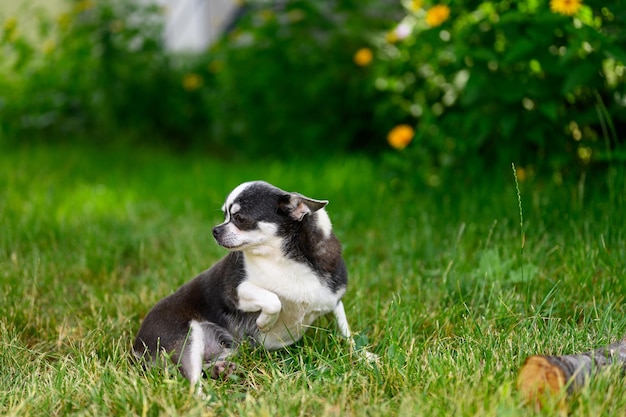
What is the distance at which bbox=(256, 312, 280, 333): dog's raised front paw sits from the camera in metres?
2.65

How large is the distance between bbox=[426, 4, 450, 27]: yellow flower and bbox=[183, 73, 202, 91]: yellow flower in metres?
3.88

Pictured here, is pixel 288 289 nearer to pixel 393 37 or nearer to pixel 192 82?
pixel 393 37

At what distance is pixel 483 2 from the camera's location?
168 inches

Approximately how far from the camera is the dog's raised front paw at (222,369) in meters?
2.61

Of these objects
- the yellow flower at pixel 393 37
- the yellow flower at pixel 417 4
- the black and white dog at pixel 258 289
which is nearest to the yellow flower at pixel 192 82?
the yellow flower at pixel 393 37

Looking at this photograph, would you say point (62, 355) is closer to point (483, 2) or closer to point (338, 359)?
point (338, 359)

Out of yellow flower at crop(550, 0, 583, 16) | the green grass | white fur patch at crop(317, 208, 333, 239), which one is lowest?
the green grass

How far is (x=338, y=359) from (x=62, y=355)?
1.07m

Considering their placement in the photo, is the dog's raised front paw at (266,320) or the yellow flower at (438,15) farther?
the yellow flower at (438,15)

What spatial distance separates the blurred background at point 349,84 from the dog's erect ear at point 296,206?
1681 millimetres

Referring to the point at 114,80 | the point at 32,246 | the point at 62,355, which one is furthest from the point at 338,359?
the point at 114,80

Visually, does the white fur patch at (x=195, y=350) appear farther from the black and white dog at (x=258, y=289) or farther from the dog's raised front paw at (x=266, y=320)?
the dog's raised front paw at (x=266, y=320)

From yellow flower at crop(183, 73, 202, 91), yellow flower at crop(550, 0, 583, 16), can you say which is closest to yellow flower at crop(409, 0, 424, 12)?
yellow flower at crop(550, 0, 583, 16)

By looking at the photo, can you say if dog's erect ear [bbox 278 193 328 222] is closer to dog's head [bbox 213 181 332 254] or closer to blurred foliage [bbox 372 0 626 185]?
dog's head [bbox 213 181 332 254]
